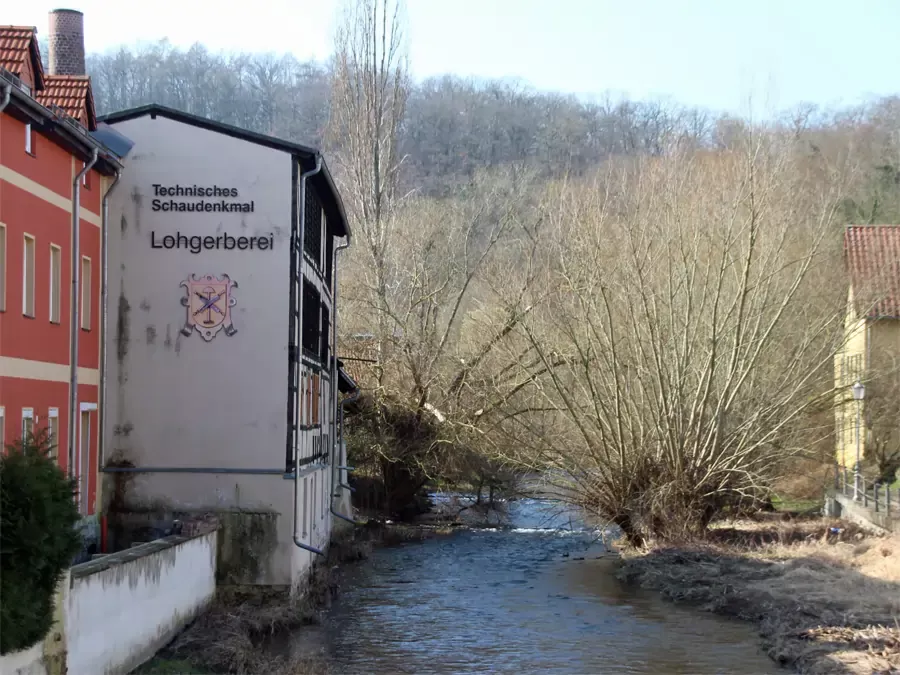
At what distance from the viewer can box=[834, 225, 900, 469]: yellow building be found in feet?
92.4

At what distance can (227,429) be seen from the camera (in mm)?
18781

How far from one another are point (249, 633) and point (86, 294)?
599 cm

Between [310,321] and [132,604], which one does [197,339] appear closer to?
[310,321]

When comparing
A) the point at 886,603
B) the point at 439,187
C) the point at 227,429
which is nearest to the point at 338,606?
the point at 227,429

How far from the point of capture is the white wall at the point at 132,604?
10281mm

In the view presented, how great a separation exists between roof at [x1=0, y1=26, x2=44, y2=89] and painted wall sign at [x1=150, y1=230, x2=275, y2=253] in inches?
159

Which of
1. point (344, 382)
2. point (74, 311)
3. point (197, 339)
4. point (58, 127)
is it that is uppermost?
point (58, 127)

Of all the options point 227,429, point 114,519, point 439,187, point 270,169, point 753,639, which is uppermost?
point 439,187

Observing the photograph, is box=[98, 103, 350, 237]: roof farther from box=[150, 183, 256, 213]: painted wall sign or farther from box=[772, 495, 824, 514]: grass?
box=[772, 495, 824, 514]: grass

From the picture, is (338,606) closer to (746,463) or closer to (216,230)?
(216,230)

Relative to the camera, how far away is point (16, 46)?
15273mm

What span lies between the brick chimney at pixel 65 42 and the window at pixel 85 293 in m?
5.84

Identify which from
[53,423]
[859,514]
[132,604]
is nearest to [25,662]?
[132,604]

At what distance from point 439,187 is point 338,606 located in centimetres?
3344
